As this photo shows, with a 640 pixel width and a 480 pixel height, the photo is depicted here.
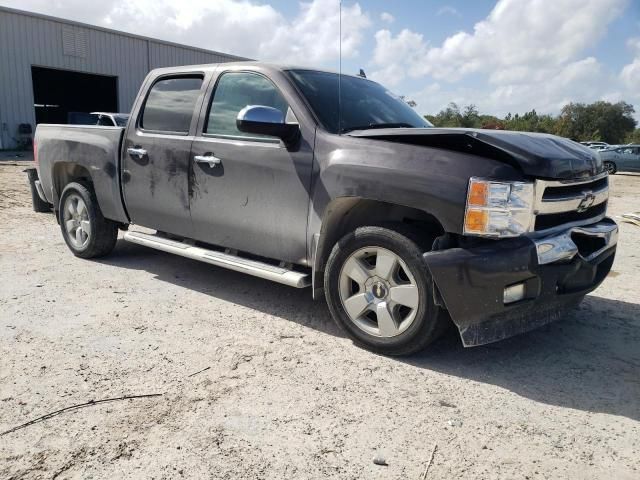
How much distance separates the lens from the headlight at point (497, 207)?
2826 mm

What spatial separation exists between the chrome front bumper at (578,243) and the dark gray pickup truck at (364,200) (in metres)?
0.01

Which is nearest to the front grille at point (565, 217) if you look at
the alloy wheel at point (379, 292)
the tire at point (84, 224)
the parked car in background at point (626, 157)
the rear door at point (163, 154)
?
the alloy wheel at point (379, 292)

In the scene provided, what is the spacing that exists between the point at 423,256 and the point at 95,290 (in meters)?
2.98

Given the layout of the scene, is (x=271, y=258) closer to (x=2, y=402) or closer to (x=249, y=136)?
(x=249, y=136)

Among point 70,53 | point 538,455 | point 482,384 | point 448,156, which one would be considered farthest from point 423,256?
point 70,53

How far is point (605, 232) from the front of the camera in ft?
11.1

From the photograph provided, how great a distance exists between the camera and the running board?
3.67 m

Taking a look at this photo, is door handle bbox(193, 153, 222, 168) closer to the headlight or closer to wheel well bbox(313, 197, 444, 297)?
wheel well bbox(313, 197, 444, 297)

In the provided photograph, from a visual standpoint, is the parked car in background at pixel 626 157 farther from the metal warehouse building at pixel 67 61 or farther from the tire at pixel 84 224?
the tire at pixel 84 224

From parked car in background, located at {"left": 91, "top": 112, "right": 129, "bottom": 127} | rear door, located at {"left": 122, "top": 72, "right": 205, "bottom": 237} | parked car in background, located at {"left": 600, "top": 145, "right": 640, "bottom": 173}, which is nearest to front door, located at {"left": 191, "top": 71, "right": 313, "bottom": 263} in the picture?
rear door, located at {"left": 122, "top": 72, "right": 205, "bottom": 237}

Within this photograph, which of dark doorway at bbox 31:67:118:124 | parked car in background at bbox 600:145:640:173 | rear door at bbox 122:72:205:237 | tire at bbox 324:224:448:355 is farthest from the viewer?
dark doorway at bbox 31:67:118:124

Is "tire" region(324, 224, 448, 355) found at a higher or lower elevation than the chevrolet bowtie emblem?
lower

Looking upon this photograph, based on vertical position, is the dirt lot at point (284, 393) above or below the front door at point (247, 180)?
below

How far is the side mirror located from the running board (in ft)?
3.14
